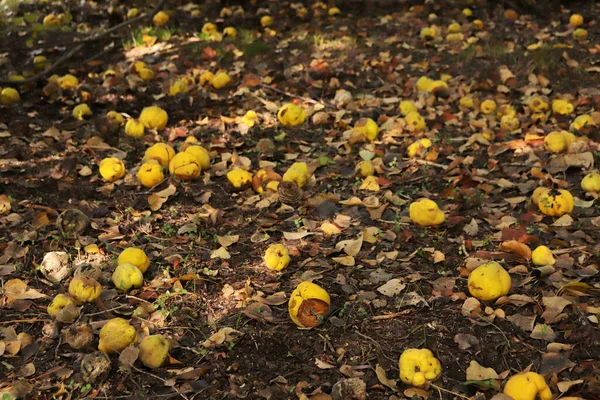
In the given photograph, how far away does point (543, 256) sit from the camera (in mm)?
3201

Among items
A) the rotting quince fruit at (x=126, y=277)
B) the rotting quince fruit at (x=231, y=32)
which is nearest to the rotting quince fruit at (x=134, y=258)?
the rotting quince fruit at (x=126, y=277)

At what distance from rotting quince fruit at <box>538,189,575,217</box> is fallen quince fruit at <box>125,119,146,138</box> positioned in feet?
9.33

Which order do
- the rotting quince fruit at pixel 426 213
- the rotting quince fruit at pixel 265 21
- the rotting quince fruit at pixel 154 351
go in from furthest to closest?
the rotting quince fruit at pixel 265 21
the rotting quince fruit at pixel 426 213
the rotting quince fruit at pixel 154 351

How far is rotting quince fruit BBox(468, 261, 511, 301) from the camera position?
9.64ft

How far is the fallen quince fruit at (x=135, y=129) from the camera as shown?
471 centimetres

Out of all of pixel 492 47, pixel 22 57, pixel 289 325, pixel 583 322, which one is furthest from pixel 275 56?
pixel 583 322

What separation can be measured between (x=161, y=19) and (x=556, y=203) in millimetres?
4938

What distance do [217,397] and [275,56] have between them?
4249mm

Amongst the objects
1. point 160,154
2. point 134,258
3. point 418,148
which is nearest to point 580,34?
point 418,148

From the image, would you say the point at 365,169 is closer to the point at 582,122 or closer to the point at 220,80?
the point at 582,122

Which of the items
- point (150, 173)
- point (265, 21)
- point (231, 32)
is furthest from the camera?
point (265, 21)

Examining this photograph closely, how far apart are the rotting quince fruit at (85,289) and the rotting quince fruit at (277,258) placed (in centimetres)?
84

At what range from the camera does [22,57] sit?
6.21 m

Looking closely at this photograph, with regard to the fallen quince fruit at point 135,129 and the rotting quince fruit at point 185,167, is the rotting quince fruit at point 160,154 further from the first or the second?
the fallen quince fruit at point 135,129
